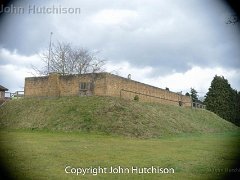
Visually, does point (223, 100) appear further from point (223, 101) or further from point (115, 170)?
point (115, 170)

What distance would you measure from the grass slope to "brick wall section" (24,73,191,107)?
2.09 m

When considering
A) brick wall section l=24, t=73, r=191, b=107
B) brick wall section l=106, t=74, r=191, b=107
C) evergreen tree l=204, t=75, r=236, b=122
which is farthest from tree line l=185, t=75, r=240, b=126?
brick wall section l=24, t=73, r=191, b=107

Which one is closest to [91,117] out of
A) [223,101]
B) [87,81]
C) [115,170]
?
[87,81]

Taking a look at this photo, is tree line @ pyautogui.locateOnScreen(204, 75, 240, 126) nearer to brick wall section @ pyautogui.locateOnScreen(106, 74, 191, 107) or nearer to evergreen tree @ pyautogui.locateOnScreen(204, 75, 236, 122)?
evergreen tree @ pyautogui.locateOnScreen(204, 75, 236, 122)

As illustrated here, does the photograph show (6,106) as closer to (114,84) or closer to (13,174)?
(114,84)

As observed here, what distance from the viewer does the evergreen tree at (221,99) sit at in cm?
4881

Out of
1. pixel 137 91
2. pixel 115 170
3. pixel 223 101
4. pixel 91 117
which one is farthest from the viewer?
pixel 223 101

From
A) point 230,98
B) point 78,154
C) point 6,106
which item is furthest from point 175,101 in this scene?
point 78,154

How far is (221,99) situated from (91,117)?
118ft

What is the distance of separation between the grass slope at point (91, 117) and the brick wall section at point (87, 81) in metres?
2.09

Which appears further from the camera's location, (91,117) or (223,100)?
(223,100)

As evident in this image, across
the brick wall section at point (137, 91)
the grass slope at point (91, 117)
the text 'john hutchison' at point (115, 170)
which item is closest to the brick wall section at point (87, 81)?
the brick wall section at point (137, 91)

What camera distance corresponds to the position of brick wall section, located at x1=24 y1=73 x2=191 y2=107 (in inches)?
981

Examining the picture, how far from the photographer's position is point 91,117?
19609 mm
